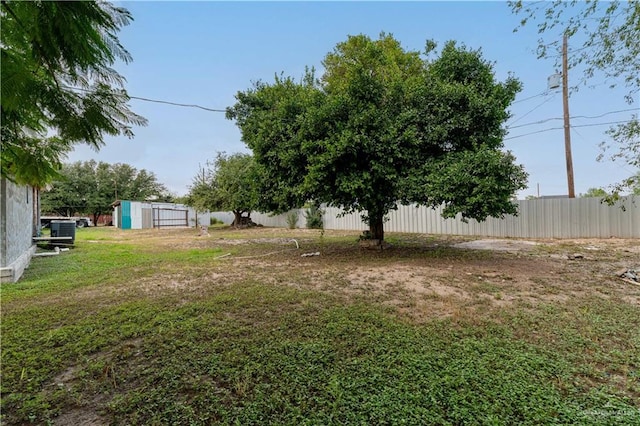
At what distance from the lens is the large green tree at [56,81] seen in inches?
50.6

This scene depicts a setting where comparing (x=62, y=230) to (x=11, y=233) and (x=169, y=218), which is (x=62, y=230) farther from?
(x=169, y=218)

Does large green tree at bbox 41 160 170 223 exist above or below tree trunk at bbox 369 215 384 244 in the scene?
above

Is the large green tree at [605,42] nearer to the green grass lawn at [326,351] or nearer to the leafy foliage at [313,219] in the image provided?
the green grass lawn at [326,351]

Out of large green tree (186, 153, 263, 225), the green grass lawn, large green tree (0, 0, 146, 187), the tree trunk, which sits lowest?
the green grass lawn

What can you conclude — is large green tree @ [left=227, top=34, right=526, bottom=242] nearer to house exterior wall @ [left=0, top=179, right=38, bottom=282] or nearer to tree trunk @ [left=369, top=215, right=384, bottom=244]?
tree trunk @ [left=369, top=215, right=384, bottom=244]

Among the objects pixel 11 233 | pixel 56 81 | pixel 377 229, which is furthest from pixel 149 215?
pixel 56 81

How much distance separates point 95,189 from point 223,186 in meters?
22.5

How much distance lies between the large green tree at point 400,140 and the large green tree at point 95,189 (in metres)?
31.7

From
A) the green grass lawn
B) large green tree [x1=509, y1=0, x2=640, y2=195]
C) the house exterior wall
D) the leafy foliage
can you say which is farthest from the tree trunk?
the leafy foliage

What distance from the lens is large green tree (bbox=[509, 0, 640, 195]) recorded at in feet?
12.8

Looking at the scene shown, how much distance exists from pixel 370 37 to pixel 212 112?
7838 millimetres

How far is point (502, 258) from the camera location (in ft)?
21.3

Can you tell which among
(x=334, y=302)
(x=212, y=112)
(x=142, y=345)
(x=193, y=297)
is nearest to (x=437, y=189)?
(x=334, y=302)

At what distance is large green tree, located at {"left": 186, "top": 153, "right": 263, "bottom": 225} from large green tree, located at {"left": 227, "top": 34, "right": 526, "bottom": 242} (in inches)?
425
